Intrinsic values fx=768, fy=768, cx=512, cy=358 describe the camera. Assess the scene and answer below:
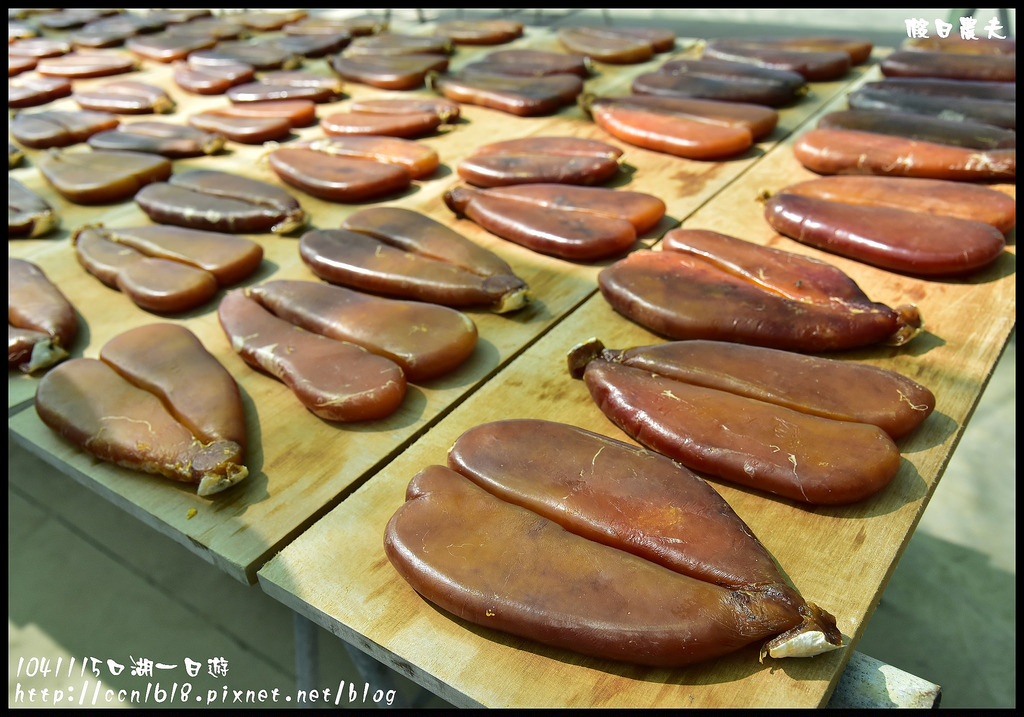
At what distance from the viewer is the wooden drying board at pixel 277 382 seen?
1.13 m

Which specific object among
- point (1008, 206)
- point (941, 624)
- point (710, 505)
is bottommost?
point (941, 624)

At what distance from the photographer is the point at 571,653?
0.89 metres

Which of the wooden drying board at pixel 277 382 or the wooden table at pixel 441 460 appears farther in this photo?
the wooden drying board at pixel 277 382

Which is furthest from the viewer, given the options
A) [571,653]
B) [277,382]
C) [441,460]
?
[277,382]

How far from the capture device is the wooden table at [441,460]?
2.86ft

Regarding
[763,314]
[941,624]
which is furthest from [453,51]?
[941,624]

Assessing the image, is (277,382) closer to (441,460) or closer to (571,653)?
(441,460)

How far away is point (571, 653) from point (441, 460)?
1.28ft

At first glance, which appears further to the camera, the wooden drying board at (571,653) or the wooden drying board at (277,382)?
the wooden drying board at (277,382)

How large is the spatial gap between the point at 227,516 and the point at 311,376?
0.88ft

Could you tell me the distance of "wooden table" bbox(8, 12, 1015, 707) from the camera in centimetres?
87

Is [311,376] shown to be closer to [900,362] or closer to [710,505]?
[710,505]

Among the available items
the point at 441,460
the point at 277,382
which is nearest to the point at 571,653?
the point at 441,460

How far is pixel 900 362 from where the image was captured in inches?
52.1
